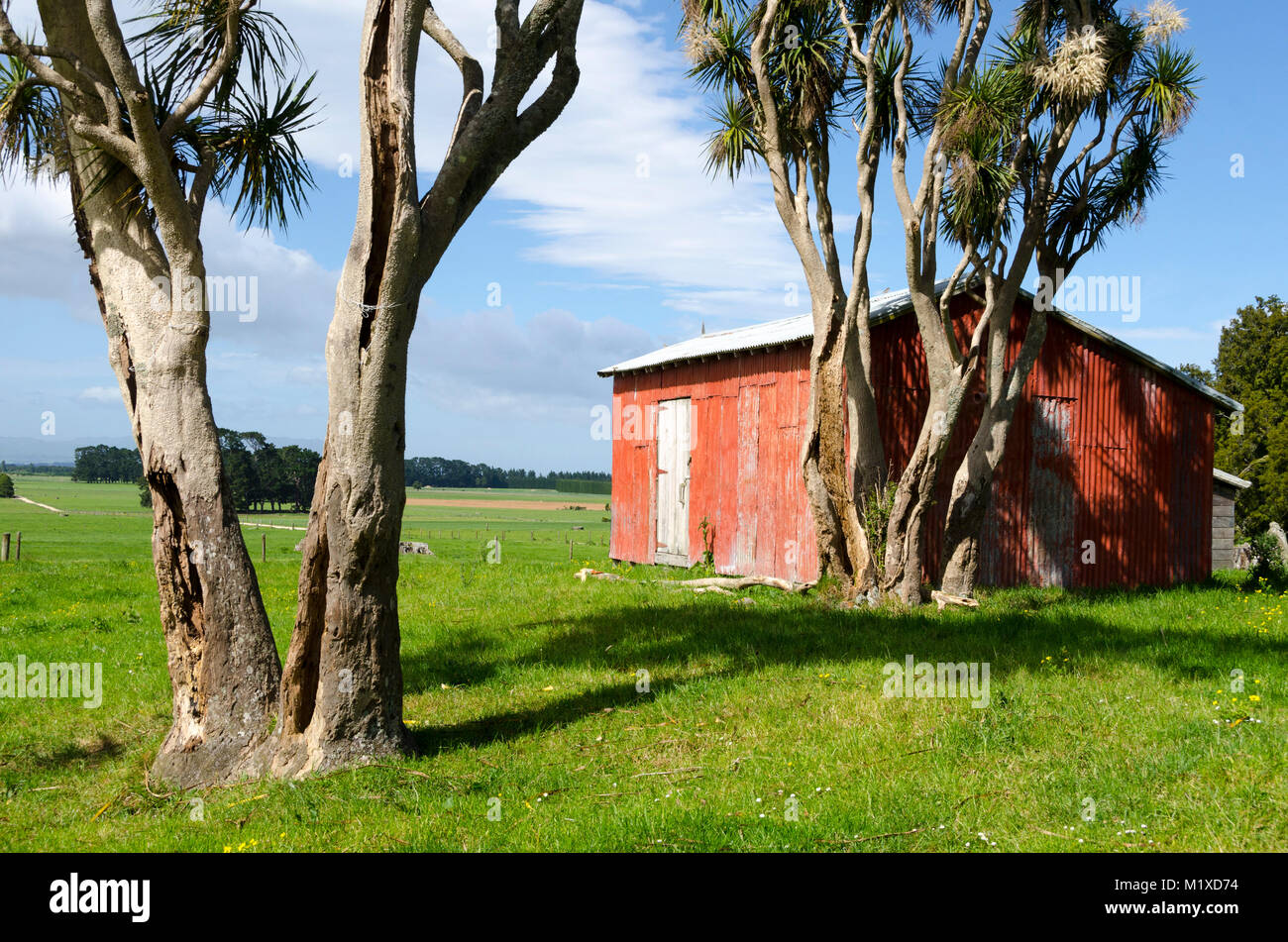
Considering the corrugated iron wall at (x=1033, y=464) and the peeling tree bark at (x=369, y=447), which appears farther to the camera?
the corrugated iron wall at (x=1033, y=464)

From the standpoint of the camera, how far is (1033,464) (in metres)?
17.4

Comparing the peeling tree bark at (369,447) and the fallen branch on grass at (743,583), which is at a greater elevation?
the peeling tree bark at (369,447)

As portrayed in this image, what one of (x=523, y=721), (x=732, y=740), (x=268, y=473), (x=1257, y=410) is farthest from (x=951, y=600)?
(x=268, y=473)

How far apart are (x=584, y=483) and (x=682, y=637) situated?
117 m

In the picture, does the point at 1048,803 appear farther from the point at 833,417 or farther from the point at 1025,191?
the point at 1025,191

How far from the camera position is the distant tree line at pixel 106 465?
317 ft

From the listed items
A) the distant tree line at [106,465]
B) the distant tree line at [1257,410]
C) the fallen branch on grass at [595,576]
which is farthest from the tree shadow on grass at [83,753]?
the distant tree line at [106,465]

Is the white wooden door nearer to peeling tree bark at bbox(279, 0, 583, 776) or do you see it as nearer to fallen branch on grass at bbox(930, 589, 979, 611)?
fallen branch on grass at bbox(930, 589, 979, 611)

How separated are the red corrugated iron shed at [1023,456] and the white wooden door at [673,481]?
0.09 meters

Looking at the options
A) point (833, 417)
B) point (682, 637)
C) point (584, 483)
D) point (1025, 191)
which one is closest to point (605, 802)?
point (682, 637)

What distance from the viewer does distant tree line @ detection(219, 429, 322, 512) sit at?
187ft

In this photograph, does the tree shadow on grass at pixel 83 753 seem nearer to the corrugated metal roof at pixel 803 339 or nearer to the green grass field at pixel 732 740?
the green grass field at pixel 732 740

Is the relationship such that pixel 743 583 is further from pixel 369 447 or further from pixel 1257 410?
pixel 1257 410

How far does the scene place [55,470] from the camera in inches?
5517
